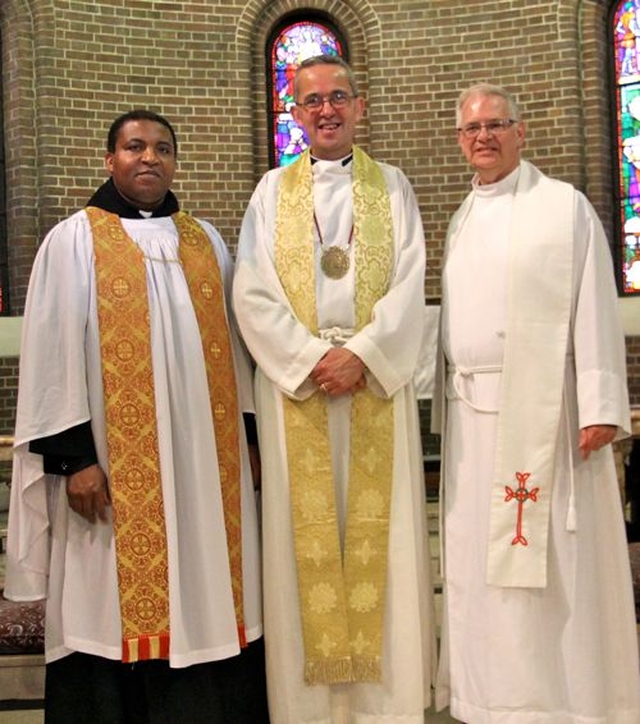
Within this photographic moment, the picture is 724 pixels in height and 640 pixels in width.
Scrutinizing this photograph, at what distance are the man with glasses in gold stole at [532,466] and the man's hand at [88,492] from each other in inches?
45.6

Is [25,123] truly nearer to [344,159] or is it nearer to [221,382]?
[344,159]

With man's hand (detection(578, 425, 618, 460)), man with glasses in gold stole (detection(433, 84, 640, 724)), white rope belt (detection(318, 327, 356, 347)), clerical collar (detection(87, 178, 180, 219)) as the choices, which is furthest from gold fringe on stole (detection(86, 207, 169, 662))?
man's hand (detection(578, 425, 618, 460))

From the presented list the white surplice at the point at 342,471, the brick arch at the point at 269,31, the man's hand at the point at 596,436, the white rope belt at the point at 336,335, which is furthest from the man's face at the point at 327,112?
the brick arch at the point at 269,31

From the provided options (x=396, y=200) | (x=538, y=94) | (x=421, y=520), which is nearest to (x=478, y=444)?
(x=421, y=520)

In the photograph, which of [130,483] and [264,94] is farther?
[264,94]

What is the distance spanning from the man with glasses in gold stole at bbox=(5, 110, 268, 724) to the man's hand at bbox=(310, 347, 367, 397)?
0.34 metres

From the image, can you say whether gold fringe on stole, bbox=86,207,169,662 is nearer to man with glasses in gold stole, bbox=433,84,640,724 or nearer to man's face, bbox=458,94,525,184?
man with glasses in gold stole, bbox=433,84,640,724

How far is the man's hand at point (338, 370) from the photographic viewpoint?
3396 mm

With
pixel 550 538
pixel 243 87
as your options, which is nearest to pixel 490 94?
pixel 550 538

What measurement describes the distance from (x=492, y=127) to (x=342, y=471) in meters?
1.26

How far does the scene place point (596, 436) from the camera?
3350 mm

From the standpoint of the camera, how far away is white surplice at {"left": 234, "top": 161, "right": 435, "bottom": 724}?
3445mm

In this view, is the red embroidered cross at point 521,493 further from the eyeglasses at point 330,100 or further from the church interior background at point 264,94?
the church interior background at point 264,94

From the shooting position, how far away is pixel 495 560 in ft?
11.1
